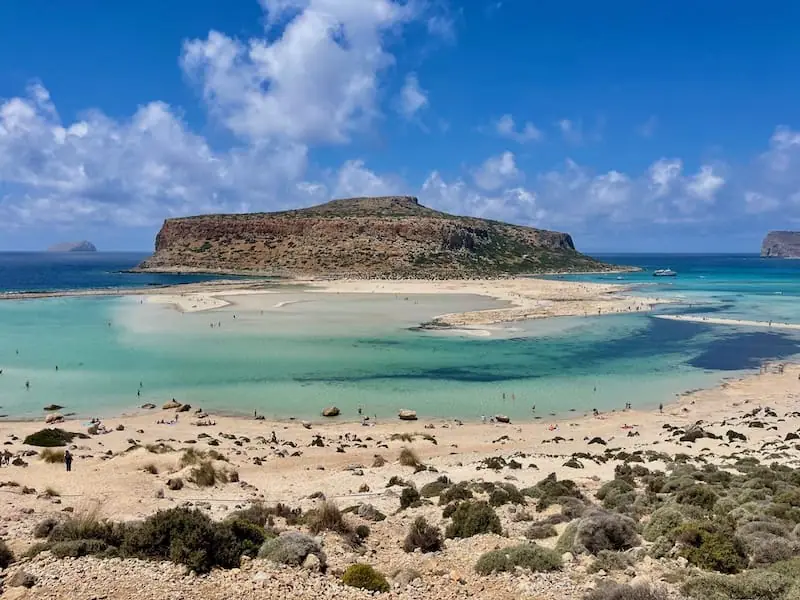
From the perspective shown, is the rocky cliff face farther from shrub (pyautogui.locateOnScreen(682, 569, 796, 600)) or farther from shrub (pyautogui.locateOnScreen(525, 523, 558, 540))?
shrub (pyautogui.locateOnScreen(682, 569, 796, 600))

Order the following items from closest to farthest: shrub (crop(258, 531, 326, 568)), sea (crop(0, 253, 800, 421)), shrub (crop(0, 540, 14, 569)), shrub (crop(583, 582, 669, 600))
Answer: shrub (crop(583, 582, 669, 600))
shrub (crop(0, 540, 14, 569))
shrub (crop(258, 531, 326, 568))
sea (crop(0, 253, 800, 421))

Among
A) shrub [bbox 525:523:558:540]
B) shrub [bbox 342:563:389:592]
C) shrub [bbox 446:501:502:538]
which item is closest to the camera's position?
shrub [bbox 342:563:389:592]

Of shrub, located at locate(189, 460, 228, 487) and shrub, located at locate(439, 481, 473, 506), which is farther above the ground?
shrub, located at locate(439, 481, 473, 506)

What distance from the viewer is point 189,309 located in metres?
64.7

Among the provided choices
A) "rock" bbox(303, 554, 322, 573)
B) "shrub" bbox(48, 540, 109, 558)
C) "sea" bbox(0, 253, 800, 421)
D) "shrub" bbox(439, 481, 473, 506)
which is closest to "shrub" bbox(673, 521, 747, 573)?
"shrub" bbox(439, 481, 473, 506)

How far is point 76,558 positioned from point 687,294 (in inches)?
3824

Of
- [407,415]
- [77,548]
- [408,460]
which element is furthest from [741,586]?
[407,415]

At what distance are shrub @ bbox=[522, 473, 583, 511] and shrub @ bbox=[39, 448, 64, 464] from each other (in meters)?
14.1

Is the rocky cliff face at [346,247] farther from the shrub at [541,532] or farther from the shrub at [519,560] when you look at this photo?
the shrub at [519,560]

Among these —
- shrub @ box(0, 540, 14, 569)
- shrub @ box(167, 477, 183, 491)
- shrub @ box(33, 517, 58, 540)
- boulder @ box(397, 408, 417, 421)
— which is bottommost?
boulder @ box(397, 408, 417, 421)

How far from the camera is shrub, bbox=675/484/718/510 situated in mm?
12086

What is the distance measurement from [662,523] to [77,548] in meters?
9.89

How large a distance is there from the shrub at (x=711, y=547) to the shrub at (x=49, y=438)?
19653 mm

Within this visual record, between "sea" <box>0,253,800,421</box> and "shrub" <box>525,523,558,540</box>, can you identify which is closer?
"shrub" <box>525,523,558,540</box>
